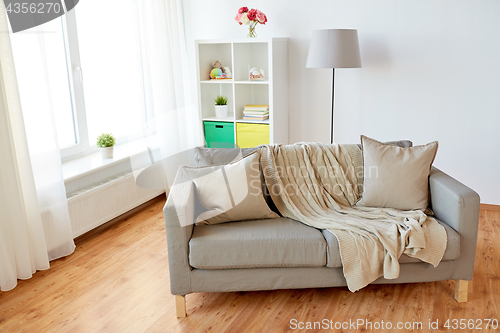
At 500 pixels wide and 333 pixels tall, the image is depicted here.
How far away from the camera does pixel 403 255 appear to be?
230 cm

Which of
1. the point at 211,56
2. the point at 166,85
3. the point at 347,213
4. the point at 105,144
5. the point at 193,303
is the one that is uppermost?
the point at 211,56

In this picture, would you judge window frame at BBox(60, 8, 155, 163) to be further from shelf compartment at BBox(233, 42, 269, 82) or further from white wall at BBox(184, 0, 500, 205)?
white wall at BBox(184, 0, 500, 205)

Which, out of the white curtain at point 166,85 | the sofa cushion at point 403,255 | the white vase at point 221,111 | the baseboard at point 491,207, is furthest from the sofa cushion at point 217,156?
the baseboard at point 491,207

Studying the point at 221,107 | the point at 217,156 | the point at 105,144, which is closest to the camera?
the point at 217,156

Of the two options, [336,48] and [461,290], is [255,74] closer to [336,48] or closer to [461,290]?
[336,48]

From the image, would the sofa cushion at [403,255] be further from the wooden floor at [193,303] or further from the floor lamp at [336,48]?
the floor lamp at [336,48]

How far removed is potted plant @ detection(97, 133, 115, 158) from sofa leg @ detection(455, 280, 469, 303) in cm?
265

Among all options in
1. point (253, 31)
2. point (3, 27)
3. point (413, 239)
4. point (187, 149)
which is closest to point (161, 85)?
point (187, 149)

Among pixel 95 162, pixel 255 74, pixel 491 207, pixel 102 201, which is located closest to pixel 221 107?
pixel 255 74

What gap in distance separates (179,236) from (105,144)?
5.22 ft

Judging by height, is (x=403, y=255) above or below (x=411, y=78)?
below

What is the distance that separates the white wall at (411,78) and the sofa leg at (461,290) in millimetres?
1580

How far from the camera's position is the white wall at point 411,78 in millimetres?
3486

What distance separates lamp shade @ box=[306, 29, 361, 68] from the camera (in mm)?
3398
